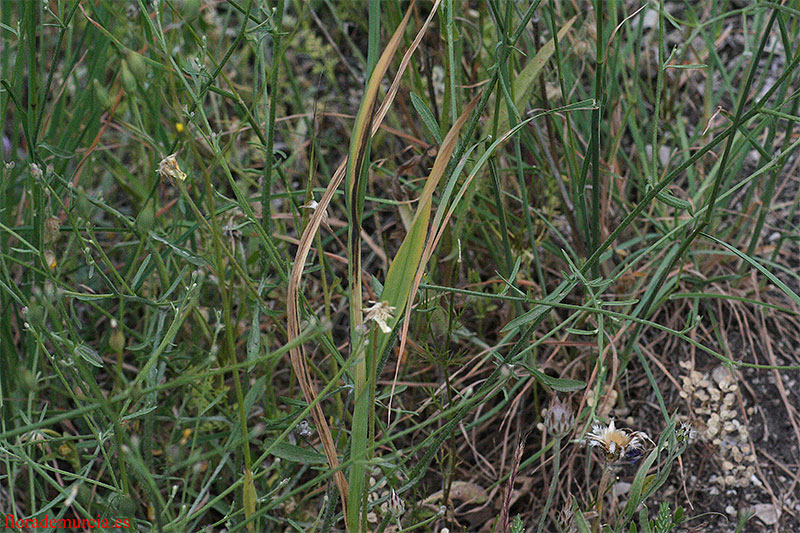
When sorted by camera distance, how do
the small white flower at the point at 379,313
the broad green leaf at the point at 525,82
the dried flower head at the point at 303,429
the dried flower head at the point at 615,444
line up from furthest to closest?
1. the broad green leaf at the point at 525,82
2. the dried flower head at the point at 303,429
3. the dried flower head at the point at 615,444
4. the small white flower at the point at 379,313

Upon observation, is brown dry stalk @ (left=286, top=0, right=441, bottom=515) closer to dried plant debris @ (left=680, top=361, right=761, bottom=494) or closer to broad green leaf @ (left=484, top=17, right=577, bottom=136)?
broad green leaf @ (left=484, top=17, right=577, bottom=136)

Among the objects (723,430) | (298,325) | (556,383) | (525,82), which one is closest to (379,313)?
(298,325)

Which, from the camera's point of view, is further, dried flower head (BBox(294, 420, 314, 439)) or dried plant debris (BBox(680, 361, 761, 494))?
dried plant debris (BBox(680, 361, 761, 494))

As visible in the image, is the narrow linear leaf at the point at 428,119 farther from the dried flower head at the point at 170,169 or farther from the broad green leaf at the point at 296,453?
the broad green leaf at the point at 296,453

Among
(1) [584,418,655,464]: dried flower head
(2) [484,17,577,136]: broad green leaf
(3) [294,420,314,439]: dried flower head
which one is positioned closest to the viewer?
(1) [584,418,655,464]: dried flower head

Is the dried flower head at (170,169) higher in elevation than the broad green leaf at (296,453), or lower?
higher

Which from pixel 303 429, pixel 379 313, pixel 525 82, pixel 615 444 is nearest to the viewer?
pixel 379 313

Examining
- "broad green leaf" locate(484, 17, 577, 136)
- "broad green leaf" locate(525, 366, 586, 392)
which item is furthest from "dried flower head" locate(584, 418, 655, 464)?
"broad green leaf" locate(484, 17, 577, 136)

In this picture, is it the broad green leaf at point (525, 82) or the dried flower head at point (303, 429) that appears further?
the broad green leaf at point (525, 82)

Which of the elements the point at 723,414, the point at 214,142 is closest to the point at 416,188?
the point at 214,142

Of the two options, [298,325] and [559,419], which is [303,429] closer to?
[298,325]

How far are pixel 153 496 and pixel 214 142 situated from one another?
45cm

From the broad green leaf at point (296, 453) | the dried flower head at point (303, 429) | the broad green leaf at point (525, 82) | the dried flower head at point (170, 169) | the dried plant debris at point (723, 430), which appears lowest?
the dried plant debris at point (723, 430)

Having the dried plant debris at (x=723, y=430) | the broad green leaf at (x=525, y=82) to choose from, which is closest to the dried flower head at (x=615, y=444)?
the dried plant debris at (x=723, y=430)
